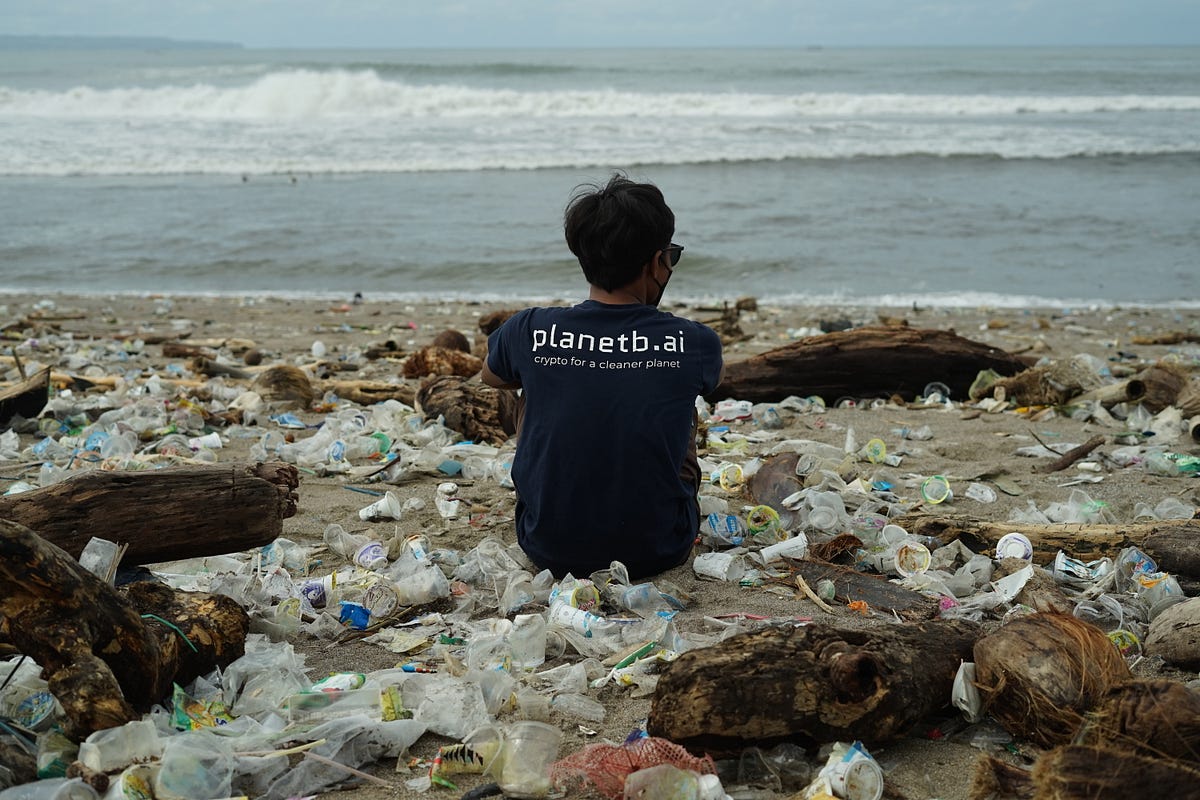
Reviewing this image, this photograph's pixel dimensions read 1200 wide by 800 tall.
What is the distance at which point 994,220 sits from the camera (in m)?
15.2

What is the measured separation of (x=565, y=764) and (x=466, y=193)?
1687 cm

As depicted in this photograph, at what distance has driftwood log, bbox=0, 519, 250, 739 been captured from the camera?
2201mm

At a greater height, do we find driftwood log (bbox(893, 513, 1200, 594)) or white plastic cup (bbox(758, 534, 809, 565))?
driftwood log (bbox(893, 513, 1200, 594))

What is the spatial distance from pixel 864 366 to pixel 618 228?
343 centimetres

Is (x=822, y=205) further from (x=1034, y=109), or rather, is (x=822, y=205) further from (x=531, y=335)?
(x=1034, y=109)

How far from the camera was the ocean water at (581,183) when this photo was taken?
12.5m

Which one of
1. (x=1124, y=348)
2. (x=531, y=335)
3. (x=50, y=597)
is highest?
(x=531, y=335)

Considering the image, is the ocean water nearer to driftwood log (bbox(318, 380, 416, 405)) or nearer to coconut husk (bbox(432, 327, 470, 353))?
coconut husk (bbox(432, 327, 470, 353))

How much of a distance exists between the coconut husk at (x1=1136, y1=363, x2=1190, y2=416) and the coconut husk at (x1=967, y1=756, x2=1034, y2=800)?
434 cm

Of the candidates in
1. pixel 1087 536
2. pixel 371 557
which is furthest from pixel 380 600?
pixel 1087 536

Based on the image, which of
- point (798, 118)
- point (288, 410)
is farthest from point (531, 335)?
point (798, 118)

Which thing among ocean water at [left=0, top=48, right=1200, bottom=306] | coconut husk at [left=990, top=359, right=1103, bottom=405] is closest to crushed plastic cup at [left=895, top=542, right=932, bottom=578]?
coconut husk at [left=990, top=359, right=1103, bottom=405]

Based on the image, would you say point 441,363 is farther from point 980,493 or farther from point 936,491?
point 980,493

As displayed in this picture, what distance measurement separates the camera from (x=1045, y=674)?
2.27 metres
